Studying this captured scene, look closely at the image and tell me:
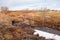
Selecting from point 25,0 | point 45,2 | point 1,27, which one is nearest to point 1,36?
point 1,27

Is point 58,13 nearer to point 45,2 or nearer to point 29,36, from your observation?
point 45,2

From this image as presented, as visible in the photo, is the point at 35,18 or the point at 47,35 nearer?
the point at 47,35

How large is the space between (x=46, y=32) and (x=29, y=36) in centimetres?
35

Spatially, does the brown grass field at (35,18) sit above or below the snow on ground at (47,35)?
above

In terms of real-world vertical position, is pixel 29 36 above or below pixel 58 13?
below

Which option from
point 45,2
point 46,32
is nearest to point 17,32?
point 46,32

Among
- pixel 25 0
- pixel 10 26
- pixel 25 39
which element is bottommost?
pixel 25 39

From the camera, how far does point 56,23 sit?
3.52 m

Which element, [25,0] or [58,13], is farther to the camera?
[25,0]

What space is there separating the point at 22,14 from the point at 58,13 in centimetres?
74

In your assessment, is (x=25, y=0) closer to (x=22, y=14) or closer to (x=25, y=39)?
(x=22, y=14)

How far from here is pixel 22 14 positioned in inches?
146

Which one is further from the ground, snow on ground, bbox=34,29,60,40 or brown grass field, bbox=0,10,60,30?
brown grass field, bbox=0,10,60,30

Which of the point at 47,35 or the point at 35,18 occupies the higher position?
the point at 35,18
